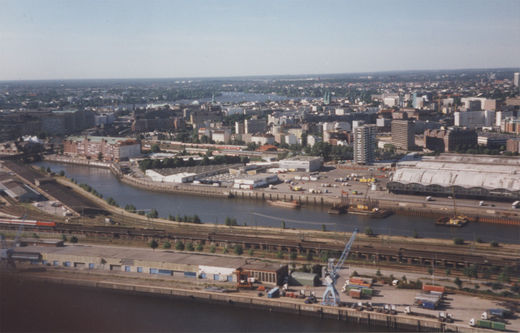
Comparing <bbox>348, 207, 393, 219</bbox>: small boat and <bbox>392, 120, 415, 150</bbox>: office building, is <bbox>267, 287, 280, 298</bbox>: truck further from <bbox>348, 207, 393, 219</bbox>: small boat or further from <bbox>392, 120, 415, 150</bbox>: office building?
<bbox>392, 120, 415, 150</bbox>: office building

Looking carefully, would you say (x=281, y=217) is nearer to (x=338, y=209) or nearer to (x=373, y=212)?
(x=338, y=209)

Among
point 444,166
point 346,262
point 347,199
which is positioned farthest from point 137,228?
point 444,166

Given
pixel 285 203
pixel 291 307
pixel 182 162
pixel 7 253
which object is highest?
pixel 7 253

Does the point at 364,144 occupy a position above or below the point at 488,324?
above

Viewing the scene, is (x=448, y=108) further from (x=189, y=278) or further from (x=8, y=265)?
(x=8, y=265)

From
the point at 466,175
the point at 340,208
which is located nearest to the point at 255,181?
the point at 340,208

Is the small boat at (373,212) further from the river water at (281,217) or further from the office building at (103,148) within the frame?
the office building at (103,148)

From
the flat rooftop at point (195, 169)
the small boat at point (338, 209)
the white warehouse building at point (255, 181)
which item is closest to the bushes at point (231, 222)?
the small boat at point (338, 209)
